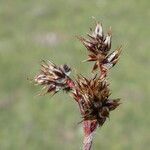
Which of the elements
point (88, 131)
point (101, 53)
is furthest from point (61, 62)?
point (88, 131)

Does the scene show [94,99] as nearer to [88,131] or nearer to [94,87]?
[94,87]

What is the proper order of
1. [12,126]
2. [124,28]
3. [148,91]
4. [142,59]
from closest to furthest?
[12,126] < [148,91] < [142,59] < [124,28]

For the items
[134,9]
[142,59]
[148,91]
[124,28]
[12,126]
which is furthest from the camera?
[134,9]

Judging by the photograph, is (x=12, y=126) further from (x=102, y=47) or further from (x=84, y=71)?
(x=102, y=47)

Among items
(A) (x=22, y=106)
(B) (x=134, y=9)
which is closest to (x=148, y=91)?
(A) (x=22, y=106)

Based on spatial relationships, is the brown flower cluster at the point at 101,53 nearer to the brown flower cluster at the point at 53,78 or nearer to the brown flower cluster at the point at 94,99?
the brown flower cluster at the point at 94,99

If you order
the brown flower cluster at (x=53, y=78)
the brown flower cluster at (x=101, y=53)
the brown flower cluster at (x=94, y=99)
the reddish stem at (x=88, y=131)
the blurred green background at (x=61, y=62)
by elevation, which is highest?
the blurred green background at (x=61, y=62)

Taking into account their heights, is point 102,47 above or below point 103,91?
above

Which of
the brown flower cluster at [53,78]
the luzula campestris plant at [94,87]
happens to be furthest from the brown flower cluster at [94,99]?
the brown flower cluster at [53,78]

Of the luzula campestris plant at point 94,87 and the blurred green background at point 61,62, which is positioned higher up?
the blurred green background at point 61,62
